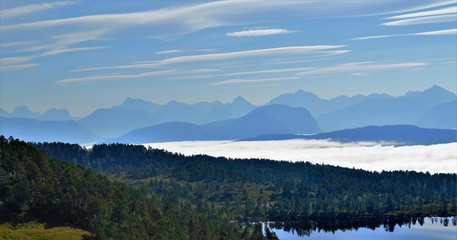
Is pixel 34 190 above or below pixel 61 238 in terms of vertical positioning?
above

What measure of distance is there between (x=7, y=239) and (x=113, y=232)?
97.2 feet

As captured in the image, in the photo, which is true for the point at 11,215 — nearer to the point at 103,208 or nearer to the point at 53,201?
the point at 53,201

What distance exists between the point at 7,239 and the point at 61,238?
568 inches

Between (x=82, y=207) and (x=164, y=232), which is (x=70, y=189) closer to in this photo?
(x=82, y=207)

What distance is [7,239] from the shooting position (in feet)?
560

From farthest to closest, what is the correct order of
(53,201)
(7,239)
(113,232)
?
(53,201) < (113,232) < (7,239)

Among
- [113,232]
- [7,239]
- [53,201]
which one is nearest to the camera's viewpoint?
[7,239]

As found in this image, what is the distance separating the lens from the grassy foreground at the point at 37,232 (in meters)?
174

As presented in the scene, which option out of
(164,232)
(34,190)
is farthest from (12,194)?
(164,232)

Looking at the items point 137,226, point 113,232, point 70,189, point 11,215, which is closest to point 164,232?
point 137,226

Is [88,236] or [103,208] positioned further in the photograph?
[103,208]

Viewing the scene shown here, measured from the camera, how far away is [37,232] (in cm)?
17888

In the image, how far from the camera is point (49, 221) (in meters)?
190

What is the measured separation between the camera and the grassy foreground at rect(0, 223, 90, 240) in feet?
573
